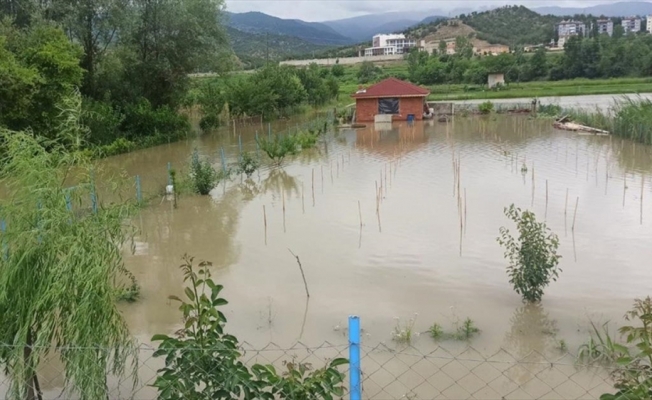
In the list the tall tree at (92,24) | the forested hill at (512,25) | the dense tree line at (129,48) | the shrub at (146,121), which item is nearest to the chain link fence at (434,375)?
the dense tree line at (129,48)

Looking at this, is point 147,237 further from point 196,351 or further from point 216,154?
point 216,154

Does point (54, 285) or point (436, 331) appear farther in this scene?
point (436, 331)

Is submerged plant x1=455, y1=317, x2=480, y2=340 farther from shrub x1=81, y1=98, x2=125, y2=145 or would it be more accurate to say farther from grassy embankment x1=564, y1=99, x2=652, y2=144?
shrub x1=81, y1=98, x2=125, y2=145

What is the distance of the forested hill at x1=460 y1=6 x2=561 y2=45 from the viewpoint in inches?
4154

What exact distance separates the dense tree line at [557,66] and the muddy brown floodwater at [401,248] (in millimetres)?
34423

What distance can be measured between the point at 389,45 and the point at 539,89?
91.0 metres

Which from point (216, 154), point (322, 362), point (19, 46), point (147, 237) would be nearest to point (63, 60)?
point (19, 46)

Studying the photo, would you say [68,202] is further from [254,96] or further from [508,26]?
[508,26]

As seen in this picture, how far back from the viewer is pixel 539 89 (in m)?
46.9

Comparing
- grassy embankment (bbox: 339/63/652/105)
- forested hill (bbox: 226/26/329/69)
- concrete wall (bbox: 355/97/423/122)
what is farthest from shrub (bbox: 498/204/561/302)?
forested hill (bbox: 226/26/329/69)

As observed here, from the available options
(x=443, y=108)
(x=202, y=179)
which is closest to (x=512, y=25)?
(x=443, y=108)

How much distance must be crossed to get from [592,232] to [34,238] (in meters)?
9.05

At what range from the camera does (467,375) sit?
5.70m

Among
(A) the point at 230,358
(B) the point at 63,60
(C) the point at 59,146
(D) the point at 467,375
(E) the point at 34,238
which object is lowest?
(D) the point at 467,375
